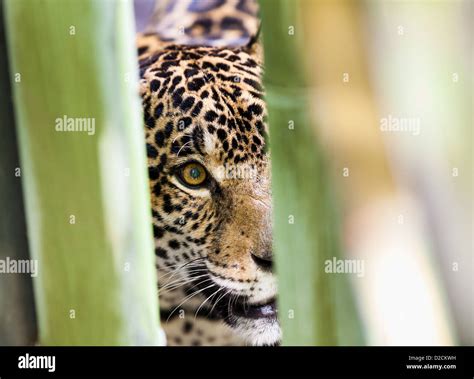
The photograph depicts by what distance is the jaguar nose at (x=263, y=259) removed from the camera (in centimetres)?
186

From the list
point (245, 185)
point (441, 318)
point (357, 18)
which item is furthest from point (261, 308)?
point (357, 18)

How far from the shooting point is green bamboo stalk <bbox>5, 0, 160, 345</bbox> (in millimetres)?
1711

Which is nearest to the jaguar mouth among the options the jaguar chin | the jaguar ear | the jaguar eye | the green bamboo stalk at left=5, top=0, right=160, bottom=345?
the jaguar chin

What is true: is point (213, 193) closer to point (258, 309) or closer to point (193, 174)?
point (193, 174)

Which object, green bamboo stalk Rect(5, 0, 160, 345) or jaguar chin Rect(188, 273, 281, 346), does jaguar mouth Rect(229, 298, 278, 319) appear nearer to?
jaguar chin Rect(188, 273, 281, 346)

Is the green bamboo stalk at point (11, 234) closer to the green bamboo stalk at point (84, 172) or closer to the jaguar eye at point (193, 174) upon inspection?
the green bamboo stalk at point (84, 172)

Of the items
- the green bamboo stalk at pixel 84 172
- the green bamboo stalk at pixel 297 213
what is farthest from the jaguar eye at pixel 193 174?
the green bamboo stalk at pixel 297 213

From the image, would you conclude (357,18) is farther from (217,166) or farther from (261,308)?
(261,308)

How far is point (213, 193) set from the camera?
1.89 metres

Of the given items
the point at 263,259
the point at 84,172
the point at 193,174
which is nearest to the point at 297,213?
the point at 263,259

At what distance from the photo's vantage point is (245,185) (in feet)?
6.13

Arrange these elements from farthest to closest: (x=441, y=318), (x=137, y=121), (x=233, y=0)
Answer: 1. (x=233, y=0)
2. (x=441, y=318)
3. (x=137, y=121)
